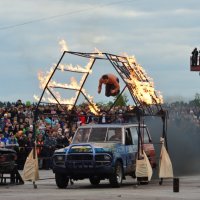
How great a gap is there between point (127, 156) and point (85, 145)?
4.65 ft

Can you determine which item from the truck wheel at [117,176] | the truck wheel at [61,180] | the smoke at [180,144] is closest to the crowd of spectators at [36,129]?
the smoke at [180,144]

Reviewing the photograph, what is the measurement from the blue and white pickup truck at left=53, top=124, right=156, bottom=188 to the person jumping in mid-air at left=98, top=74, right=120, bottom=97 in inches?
63.8

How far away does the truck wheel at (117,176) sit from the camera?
73.1ft

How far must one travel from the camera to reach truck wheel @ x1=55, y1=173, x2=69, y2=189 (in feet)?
74.7

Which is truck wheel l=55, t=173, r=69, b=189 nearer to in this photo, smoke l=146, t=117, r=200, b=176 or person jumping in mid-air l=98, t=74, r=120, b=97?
person jumping in mid-air l=98, t=74, r=120, b=97

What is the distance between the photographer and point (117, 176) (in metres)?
22.5

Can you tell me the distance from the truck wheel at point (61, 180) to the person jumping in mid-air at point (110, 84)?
3.59 metres

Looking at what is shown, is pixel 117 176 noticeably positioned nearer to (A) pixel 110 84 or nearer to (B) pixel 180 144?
(A) pixel 110 84

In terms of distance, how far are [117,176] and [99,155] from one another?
818 mm

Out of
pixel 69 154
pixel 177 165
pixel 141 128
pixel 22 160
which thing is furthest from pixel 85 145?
pixel 22 160

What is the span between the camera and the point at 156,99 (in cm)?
2536

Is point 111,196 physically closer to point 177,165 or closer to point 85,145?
point 85,145

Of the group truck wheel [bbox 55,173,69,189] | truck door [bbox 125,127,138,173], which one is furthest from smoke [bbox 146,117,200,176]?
truck wheel [bbox 55,173,69,189]

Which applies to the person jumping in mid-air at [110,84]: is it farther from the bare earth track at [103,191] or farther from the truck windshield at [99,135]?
the bare earth track at [103,191]
